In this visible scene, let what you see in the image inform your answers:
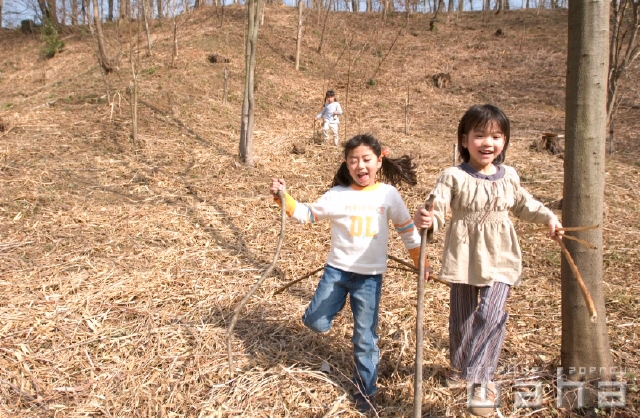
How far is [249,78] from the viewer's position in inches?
259

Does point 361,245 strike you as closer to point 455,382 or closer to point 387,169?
point 387,169

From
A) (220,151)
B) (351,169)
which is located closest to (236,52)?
(220,151)

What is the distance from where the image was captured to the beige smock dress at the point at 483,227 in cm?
230

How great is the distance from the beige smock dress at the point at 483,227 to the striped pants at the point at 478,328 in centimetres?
9

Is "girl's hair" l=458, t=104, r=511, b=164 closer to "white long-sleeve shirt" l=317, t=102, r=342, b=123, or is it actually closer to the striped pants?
the striped pants

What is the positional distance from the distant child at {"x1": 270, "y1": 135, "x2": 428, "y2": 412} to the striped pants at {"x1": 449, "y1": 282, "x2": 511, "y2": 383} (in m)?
0.34

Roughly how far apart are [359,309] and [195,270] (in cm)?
199

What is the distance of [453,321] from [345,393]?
0.72m

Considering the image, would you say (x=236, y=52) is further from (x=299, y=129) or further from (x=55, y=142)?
(x=55, y=142)

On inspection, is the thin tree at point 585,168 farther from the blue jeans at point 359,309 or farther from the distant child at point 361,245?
the blue jeans at point 359,309

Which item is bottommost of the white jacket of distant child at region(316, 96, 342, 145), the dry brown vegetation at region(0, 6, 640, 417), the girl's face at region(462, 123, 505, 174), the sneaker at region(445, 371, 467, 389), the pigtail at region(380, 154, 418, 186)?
the sneaker at region(445, 371, 467, 389)

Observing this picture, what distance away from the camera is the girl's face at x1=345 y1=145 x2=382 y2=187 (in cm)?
247

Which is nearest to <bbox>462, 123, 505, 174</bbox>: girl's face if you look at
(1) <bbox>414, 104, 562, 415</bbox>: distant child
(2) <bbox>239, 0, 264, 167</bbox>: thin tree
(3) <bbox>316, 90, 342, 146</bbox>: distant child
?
(1) <bbox>414, 104, 562, 415</bbox>: distant child

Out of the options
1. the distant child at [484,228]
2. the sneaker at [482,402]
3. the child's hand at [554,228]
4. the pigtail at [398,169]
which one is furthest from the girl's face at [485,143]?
the sneaker at [482,402]
